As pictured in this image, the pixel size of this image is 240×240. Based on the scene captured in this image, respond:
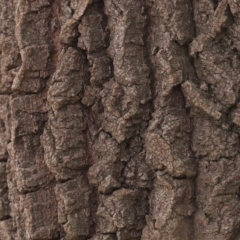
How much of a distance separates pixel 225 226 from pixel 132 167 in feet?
1.03

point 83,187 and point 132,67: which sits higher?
point 132,67

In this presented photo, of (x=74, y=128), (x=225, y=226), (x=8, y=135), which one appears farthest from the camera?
(x=8, y=135)

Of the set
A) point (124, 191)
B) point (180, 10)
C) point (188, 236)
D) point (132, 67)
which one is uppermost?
point (180, 10)

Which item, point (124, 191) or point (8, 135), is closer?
point (124, 191)

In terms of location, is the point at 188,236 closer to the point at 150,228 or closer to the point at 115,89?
the point at 150,228

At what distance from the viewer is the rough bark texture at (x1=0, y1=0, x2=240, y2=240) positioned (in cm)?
166

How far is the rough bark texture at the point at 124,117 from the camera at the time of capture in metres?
1.66

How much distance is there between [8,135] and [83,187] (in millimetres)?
316

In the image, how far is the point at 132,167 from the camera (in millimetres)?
1740

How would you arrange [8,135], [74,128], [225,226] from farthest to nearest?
[8,135]
[74,128]
[225,226]

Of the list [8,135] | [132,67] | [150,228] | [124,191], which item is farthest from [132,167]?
[8,135]

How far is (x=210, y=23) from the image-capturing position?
1659 millimetres

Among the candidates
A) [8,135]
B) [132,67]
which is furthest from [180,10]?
[8,135]

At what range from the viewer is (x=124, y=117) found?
1718 mm
